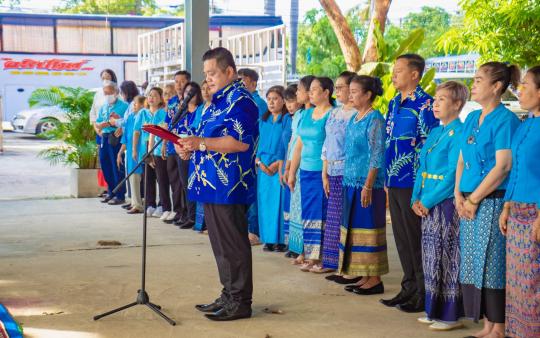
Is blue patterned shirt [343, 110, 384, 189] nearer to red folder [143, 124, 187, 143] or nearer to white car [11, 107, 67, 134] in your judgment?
red folder [143, 124, 187, 143]

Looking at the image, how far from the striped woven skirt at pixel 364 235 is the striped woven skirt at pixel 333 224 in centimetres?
26

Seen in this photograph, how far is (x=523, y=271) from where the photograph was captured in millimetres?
3469

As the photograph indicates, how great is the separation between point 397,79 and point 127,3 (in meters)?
36.0

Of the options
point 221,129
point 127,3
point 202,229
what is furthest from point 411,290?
point 127,3

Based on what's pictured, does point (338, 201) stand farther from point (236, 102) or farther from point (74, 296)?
point (74, 296)

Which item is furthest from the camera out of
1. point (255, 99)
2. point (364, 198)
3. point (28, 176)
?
point (28, 176)

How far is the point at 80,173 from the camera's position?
9.79 m

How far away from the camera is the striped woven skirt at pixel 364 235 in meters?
4.86

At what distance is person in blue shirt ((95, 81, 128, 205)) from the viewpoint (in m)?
9.05

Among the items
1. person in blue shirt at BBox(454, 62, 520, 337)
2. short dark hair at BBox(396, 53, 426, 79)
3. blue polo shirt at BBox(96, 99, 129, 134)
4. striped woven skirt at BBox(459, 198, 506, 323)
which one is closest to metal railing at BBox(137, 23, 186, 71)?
blue polo shirt at BBox(96, 99, 129, 134)

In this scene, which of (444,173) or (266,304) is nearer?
(444,173)

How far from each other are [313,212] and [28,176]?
8177mm

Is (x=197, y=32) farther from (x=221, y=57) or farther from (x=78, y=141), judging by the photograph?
(x=221, y=57)

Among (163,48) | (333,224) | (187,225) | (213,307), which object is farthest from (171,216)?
(163,48)
